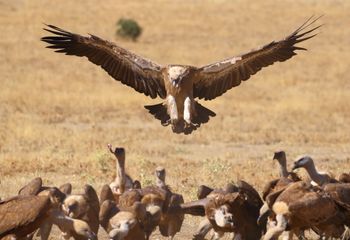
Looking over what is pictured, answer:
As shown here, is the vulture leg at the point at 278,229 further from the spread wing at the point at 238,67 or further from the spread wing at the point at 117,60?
the spread wing at the point at 117,60

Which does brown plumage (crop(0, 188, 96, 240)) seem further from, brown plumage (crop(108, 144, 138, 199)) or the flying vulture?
the flying vulture

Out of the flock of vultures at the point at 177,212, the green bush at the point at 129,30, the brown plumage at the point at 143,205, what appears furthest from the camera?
the green bush at the point at 129,30

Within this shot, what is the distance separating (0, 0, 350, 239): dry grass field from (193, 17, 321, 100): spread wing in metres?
1.29

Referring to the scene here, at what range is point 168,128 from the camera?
765 inches

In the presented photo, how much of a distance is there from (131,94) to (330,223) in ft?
48.9

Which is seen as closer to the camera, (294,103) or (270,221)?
(270,221)

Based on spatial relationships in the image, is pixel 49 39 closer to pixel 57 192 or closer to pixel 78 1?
pixel 57 192

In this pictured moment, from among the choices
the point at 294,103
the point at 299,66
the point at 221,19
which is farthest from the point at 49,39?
the point at 221,19

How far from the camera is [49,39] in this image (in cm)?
1197

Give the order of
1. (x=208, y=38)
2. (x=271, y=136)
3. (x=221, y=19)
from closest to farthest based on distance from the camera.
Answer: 1. (x=271, y=136)
2. (x=208, y=38)
3. (x=221, y=19)

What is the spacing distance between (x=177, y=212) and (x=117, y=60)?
309cm

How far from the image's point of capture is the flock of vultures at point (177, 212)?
27.5 ft

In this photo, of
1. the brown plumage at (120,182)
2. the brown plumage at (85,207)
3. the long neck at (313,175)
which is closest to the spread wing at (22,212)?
the brown plumage at (85,207)

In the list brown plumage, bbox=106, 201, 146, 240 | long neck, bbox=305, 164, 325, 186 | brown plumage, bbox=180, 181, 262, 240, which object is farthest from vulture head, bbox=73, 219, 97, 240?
long neck, bbox=305, 164, 325, 186
